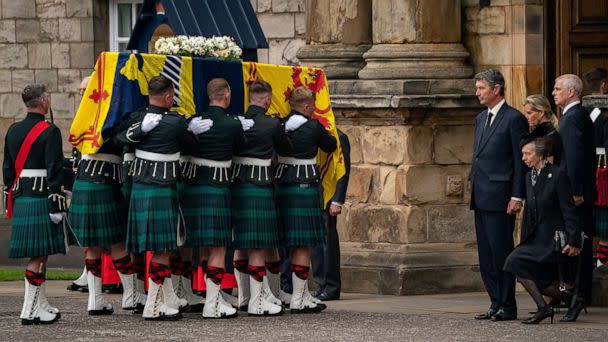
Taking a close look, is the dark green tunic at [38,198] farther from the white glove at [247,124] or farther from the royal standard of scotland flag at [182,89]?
the white glove at [247,124]

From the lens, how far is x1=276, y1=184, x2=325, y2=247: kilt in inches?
562

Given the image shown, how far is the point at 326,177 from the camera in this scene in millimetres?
14977

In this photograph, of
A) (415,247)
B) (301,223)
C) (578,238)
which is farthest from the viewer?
(415,247)

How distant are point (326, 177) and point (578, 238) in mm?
2509

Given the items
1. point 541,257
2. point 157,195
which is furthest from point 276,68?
point 541,257

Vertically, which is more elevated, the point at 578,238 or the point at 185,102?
the point at 185,102

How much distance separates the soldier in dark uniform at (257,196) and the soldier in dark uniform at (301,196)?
156 millimetres

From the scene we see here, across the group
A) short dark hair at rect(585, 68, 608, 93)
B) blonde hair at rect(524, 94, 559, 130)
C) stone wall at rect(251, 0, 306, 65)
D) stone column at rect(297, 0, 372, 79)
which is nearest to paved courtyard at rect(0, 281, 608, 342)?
blonde hair at rect(524, 94, 559, 130)

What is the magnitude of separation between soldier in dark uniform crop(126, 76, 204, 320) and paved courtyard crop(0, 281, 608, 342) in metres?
0.27

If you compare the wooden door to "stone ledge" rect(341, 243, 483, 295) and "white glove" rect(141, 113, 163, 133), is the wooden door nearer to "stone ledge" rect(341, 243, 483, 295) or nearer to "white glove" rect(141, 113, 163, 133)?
"stone ledge" rect(341, 243, 483, 295)

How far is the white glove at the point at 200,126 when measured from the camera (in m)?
13.7

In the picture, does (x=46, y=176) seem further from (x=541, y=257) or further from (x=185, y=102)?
(x=541, y=257)

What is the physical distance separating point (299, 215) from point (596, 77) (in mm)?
2870

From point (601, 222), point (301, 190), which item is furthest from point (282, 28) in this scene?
point (301, 190)
